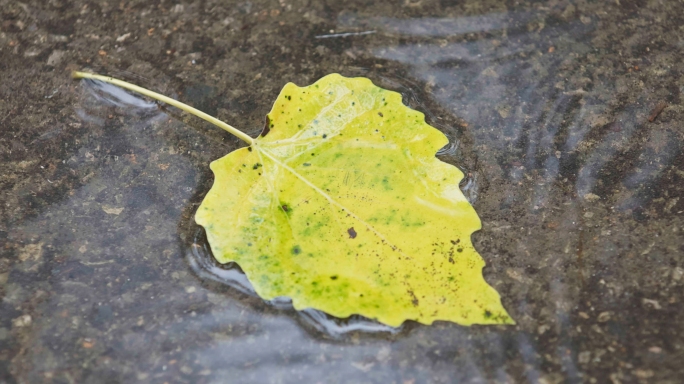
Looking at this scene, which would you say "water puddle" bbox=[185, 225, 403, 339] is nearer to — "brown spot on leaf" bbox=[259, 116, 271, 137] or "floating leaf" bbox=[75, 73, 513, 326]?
"floating leaf" bbox=[75, 73, 513, 326]

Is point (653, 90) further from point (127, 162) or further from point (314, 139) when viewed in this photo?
point (127, 162)

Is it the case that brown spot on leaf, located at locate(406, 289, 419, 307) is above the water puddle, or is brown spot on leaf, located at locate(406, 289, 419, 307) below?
above

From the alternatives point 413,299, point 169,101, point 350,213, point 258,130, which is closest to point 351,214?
point 350,213

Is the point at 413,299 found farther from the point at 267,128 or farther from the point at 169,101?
the point at 169,101

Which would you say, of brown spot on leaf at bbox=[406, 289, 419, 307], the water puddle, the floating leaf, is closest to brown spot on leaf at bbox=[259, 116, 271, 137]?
the floating leaf

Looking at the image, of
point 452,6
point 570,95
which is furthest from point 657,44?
point 452,6

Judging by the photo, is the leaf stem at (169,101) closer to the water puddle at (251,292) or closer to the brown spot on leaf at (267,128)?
the brown spot on leaf at (267,128)
